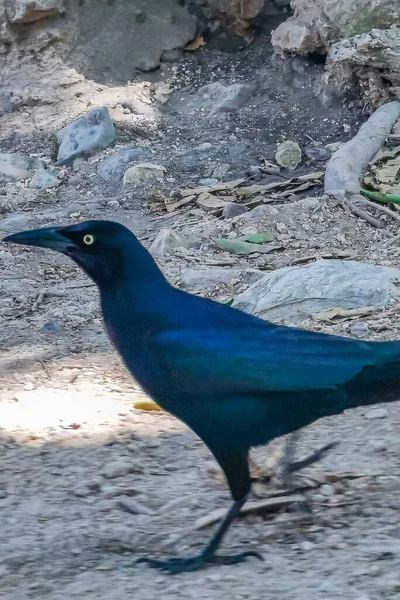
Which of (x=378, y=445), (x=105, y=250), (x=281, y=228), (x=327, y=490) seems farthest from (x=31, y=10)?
(x=327, y=490)

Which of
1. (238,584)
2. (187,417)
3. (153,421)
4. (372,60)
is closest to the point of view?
(238,584)

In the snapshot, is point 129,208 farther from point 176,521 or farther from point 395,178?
point 176,521

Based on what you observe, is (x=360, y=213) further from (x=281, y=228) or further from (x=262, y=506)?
(x=262, y=506)

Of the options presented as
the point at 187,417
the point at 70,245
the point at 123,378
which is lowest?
the point at 123,378

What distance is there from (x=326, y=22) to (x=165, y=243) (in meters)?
3.24

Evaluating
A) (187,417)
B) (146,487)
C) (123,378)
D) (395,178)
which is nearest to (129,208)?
(395,178)

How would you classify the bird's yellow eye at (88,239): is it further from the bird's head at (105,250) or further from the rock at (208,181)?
the rock at (208,181)

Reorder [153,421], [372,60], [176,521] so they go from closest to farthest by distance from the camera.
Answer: [176,521] < [153,421] < [372,60]

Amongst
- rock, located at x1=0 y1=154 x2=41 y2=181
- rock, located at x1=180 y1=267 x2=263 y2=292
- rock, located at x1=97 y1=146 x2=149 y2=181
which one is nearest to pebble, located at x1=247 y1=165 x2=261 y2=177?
rock, located at x1=97 y1=146 x2=149 y2=181

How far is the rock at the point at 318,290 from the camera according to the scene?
4.85 m

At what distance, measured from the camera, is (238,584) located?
240 centimetres

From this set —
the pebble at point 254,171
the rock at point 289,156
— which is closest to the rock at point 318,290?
the pebble at point 254,171

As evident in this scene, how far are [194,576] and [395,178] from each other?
5.12 meters

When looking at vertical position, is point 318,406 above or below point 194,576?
above
